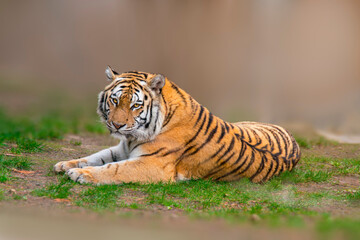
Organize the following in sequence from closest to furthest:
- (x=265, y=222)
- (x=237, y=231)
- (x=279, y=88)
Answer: (x=237, y=231), (x=265, y=222), (x=279, y=88)

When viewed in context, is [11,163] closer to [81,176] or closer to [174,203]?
[81,176]

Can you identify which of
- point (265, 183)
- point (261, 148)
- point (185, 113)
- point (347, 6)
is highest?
point (347, 6)

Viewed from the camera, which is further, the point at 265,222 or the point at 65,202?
the point at 65,202

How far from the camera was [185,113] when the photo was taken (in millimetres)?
3840

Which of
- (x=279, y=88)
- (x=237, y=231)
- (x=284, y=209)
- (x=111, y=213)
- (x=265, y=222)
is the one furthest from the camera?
(x=279, y=88)

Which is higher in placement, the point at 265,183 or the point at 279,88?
the point at 279,88

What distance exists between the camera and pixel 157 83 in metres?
3.73

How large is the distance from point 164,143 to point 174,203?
0.72 metres

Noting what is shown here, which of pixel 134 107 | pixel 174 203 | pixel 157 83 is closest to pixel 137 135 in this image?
pixel 134 107

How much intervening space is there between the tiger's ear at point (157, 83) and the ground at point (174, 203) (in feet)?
2.66

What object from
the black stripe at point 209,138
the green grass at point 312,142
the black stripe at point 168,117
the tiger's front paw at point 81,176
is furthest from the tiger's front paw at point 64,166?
the green grass at point 312,142

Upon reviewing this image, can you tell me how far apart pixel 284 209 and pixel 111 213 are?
4.09 ft

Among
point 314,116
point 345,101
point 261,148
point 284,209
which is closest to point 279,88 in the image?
point 314,116

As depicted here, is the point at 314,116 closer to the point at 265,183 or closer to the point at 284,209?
the point at 265,183
